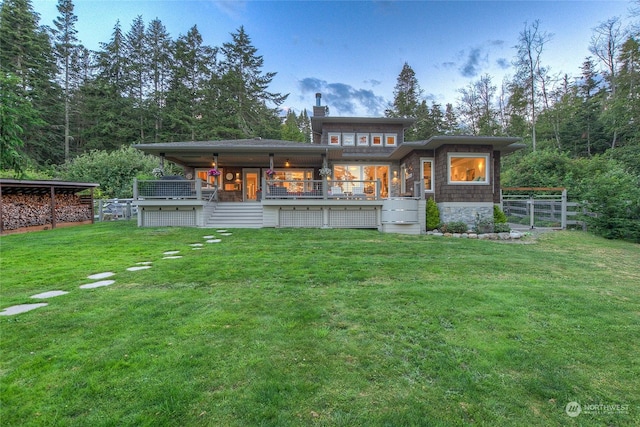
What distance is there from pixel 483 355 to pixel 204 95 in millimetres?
29179

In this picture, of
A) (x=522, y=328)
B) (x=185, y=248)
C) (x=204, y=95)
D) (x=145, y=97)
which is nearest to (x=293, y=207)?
(x=185, y=248)

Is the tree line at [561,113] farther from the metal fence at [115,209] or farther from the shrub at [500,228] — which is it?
the metal fence at [115,209]

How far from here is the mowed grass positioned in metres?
1.66

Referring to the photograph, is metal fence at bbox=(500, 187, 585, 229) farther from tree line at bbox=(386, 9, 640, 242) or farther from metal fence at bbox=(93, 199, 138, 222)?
metal fence at bbox=(93, 199, 138, 222)

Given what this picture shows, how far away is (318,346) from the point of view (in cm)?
235

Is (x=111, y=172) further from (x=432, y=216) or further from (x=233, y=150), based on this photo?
(x=432, y=216)

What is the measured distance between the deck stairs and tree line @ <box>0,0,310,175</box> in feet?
49.8

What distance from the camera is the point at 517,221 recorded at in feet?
42.8

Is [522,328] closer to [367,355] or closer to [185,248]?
[367,355]

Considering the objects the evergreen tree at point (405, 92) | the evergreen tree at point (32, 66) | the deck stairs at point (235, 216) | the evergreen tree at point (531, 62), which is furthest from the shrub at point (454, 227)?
the evergreen tree at point (32, 66)

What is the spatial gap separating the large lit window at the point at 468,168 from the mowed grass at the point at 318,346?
19.8 ft

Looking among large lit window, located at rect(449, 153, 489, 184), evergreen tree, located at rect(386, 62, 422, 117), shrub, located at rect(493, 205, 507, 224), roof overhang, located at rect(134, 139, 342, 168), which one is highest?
evergreen tree, located at rect(386, 62, 422, 117)

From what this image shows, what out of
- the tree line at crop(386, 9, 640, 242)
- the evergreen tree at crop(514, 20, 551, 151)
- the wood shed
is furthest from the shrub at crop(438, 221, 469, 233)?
the evergreen tree at crop(514, 20, 551, 151)

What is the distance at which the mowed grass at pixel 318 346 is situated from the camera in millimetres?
1661
